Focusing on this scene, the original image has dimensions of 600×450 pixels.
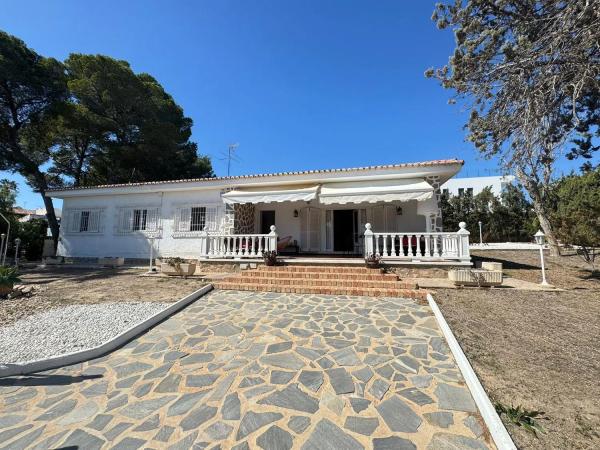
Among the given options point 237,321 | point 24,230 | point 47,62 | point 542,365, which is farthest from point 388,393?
point 47,62

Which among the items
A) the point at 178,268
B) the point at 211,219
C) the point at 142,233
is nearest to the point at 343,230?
the point at 211,219

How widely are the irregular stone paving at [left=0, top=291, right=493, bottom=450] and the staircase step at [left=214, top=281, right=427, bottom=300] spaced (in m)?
2.14

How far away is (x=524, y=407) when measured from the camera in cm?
354

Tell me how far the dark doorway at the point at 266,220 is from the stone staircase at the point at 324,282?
19.9 ft

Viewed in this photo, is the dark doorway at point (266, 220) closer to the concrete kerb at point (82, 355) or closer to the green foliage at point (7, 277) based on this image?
the concrete kerb at point (82, 355)

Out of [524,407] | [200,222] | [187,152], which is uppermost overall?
[187,152]

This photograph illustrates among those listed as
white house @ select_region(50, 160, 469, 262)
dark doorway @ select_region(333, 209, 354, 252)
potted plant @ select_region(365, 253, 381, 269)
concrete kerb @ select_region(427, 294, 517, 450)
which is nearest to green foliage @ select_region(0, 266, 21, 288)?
white house @ select_region(50, 160, 469, 262)

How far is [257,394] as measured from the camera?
13.2ft

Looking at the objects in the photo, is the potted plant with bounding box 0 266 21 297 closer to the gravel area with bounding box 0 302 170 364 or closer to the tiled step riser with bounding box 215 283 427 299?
the gravel area with bounding box 0 302 170 364

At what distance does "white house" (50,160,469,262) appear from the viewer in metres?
12.7

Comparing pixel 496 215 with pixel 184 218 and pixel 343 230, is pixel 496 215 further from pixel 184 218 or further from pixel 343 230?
pixel 184 218

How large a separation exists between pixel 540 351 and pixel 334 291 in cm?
562

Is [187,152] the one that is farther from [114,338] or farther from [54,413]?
[54,413]

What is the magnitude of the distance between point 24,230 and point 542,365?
3171cm
